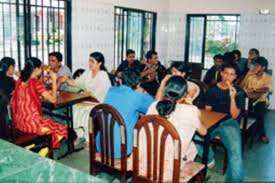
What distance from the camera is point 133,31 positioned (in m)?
6.12

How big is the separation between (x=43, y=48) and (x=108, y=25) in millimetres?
1263

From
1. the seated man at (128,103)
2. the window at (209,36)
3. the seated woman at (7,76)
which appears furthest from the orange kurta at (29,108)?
the window at (209,36)

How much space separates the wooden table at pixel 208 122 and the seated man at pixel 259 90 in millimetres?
1253

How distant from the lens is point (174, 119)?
2.13m

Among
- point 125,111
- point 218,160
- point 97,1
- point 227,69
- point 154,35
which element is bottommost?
point 218,160

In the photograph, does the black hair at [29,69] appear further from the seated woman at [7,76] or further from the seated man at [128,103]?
the seated man at [128,103]

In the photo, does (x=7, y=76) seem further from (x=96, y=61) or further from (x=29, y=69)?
(x=96, y=61)

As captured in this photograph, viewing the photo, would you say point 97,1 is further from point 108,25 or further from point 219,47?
point 219,47

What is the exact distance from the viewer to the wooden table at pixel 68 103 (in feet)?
10.5

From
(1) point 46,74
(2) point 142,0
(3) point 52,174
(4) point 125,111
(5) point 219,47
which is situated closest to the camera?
(3) point 52,174

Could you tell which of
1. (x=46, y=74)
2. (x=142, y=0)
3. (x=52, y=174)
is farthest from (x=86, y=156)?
(x=142, y=0)

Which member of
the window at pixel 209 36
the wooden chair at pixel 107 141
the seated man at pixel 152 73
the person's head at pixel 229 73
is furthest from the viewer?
the window at pixel 209 36

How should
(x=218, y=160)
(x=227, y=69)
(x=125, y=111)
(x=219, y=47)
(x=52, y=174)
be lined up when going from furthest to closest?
(x=219, y=47), (x=218, y=160), (x=227, y=69), (x=125, y=111), (x=52, y=174)

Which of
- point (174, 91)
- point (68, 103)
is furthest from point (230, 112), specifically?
point (68, 103)
